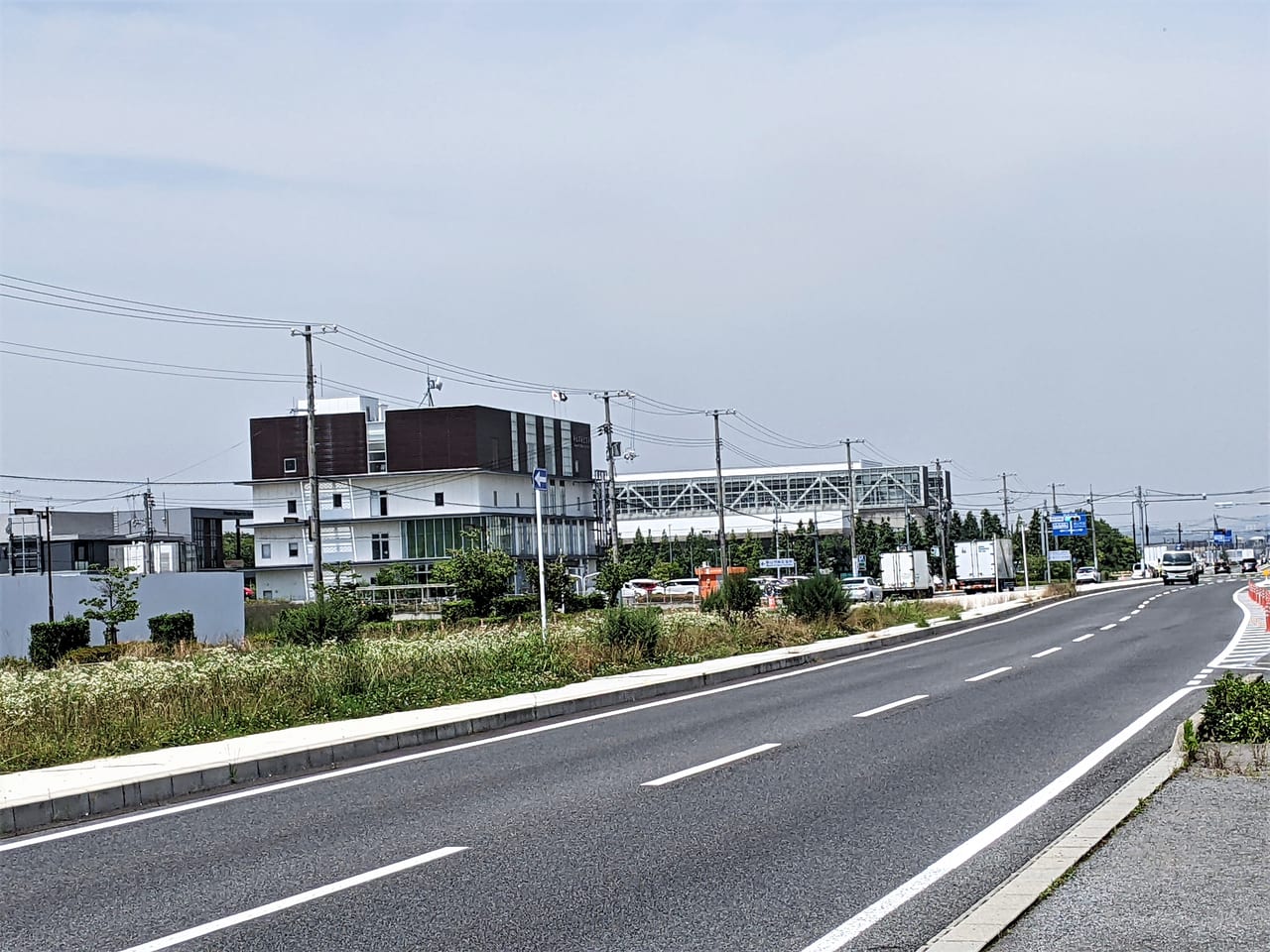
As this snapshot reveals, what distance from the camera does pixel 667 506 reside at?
145 meters

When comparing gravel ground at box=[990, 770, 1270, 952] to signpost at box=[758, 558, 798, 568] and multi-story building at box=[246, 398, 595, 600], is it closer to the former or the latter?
multi-story building at box=[246, 398, 595, 600]

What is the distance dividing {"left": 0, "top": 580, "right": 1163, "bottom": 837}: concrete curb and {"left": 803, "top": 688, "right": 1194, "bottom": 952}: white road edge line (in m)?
6.55

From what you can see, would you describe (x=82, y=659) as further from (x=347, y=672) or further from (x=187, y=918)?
(x=187, y=918)

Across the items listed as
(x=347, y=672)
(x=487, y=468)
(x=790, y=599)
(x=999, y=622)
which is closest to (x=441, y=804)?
(x=347, y=672)

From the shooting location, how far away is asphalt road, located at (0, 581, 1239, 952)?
21.2 ft

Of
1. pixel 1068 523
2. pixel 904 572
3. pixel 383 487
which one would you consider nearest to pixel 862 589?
pixel 904 572

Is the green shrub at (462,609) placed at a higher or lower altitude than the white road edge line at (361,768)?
lower

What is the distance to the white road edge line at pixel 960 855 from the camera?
6145mm

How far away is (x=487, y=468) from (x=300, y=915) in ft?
250

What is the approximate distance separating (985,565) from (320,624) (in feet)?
175

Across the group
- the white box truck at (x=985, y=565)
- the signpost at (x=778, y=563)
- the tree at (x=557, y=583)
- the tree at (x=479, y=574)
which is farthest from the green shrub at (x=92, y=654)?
the signpost at (x=778, y=563)

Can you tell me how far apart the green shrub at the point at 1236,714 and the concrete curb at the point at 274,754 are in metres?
7.73

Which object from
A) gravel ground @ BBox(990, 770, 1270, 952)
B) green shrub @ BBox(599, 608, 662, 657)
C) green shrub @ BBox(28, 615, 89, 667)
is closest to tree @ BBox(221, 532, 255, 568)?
green shrub @ BBox(28, 615, 89, 667)

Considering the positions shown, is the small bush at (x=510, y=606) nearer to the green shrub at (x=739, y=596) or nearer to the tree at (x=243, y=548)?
the green shrub at (x=739, y=596)
